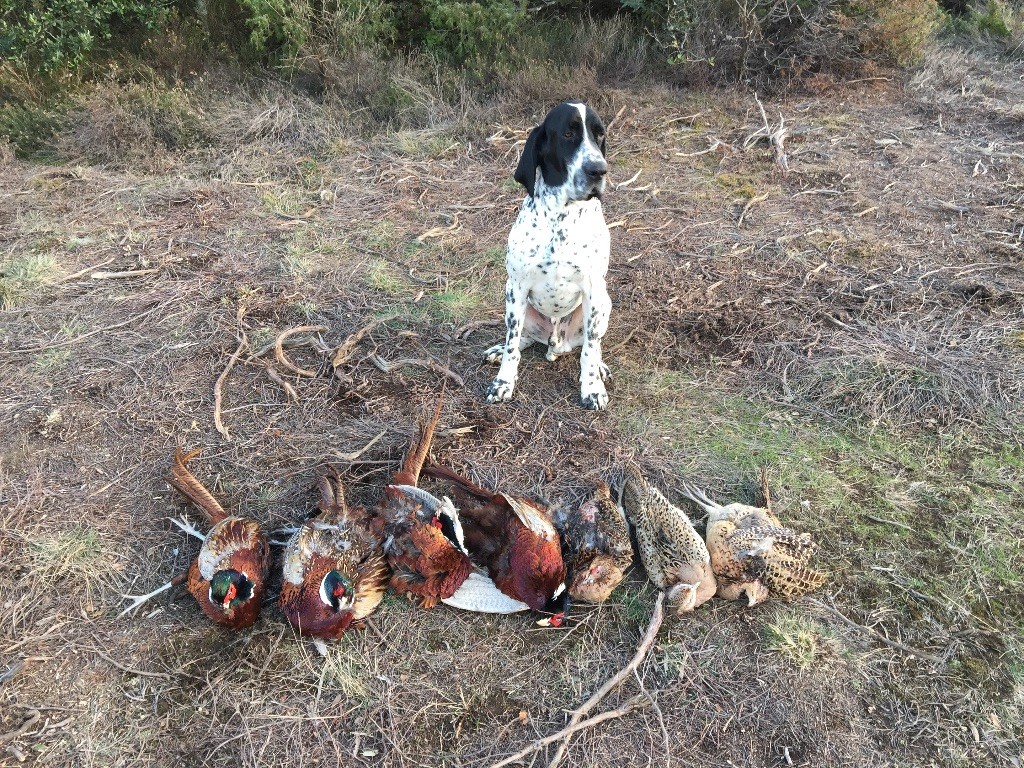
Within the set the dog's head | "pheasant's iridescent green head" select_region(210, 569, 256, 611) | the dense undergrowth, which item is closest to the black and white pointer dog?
the dog's head

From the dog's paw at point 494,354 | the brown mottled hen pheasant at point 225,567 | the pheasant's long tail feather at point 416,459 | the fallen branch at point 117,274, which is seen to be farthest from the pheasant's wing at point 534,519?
the fallen branch at point 117,274

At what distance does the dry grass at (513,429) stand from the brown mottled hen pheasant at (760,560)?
0.11m

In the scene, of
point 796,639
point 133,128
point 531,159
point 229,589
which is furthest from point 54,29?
point 796,639

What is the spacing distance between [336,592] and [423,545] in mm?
384

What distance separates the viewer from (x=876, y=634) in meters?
2.74

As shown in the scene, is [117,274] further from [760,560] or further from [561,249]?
[760,560]

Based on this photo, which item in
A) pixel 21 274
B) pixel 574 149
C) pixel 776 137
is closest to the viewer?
pixel 574 149

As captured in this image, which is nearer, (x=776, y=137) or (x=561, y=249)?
(x=561, y=249)

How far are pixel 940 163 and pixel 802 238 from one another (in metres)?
2.34

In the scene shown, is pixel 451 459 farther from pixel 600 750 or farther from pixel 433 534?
pixel 600 750

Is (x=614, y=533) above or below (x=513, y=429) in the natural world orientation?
above

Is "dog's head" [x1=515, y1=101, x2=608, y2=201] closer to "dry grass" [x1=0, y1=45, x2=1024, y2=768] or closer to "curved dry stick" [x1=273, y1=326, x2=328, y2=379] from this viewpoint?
"dry grass" [x1=0, y1=45, x2=1024, y2=768]

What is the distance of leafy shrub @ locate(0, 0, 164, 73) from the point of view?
7258 millimetres

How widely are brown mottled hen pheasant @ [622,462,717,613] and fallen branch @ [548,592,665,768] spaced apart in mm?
76
